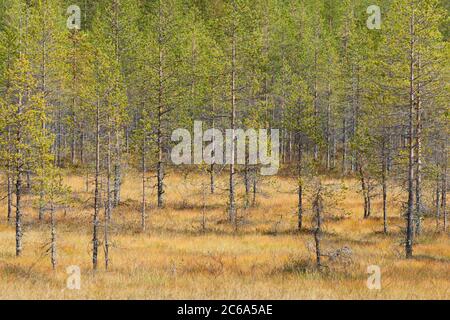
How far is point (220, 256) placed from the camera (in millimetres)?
19281

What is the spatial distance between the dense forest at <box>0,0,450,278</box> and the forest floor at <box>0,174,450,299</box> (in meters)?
1.08

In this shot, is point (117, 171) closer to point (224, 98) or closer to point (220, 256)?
point (224, 98)

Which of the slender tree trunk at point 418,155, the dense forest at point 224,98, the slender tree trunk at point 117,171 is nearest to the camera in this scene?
the dense forest at point 224,98

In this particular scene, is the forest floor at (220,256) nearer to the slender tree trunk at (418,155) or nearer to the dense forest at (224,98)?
the dense forest at (224,98)

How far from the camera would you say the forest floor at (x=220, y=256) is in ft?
38.5

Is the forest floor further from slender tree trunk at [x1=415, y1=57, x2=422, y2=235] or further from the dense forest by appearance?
slender tree trunk at [x1=415, y1=57, x2=422, y2=235]

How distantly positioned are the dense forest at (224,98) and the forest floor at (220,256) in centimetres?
108

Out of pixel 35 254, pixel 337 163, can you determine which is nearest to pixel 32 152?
pixel 35 254

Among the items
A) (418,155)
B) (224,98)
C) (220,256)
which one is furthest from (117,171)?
(418,155)

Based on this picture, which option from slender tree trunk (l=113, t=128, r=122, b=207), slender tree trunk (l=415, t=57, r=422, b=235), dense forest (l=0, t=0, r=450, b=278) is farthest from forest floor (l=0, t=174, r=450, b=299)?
slender tree trunk (l=415, t=57, r=422, b=235)

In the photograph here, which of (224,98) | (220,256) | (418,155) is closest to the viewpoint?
(220,256)

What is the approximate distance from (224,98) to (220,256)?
1394cm

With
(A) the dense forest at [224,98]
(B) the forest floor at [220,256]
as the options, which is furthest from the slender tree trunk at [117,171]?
(B) the forest floor at [220,256]

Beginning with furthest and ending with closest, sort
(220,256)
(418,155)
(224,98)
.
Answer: (224,98) → (418,155) → (220,256)
